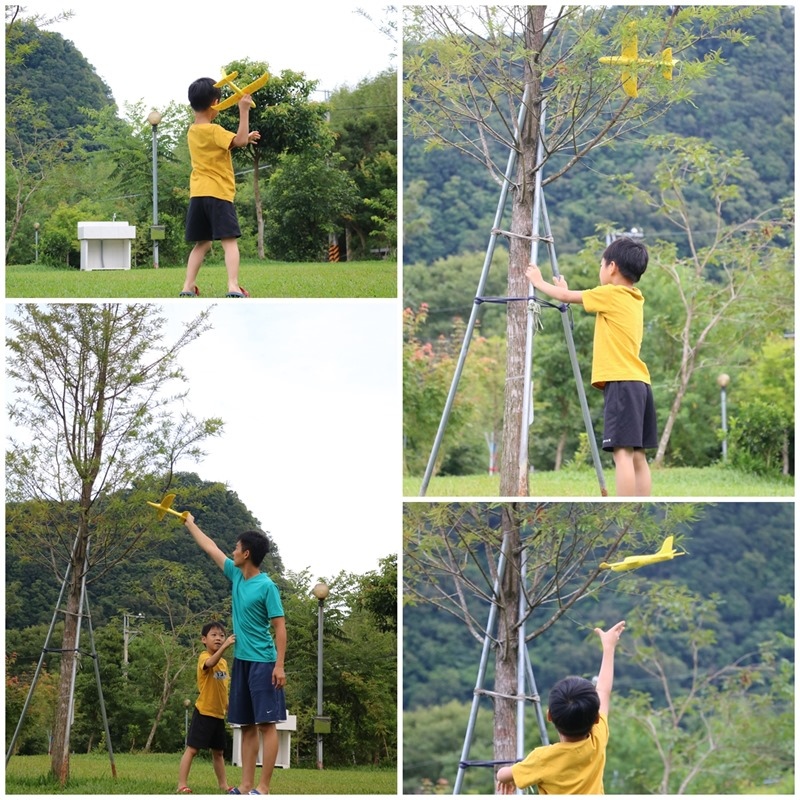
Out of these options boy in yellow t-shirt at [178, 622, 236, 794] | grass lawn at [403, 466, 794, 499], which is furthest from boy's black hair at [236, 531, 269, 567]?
grass lawn at [403, 466, 794, 499]

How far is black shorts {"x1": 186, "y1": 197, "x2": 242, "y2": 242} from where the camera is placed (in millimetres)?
6383

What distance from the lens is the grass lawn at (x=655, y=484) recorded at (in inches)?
324

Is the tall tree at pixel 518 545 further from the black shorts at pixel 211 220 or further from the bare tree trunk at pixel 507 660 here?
the black shorts at pixel 211 220

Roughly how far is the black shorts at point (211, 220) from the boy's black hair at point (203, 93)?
1.65 feet

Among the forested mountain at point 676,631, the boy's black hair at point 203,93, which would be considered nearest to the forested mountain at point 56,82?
the boy's black hair at point 203,93

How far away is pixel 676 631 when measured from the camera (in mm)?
13172

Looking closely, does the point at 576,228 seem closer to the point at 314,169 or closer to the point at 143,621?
the point at 314,169

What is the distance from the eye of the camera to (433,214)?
14203 millimetres

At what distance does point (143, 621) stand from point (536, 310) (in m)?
3.04

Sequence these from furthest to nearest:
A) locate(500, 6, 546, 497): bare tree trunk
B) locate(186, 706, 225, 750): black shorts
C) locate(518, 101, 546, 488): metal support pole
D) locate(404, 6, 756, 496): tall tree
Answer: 1. locate(500, 6, 546, 497): bare tree trunk
2. locate(404, 6, 756, 496): tall tree
3. locate(518, 101, 546, 488): metal support pole
4. locate(186, 706, 225, 750): black shorts

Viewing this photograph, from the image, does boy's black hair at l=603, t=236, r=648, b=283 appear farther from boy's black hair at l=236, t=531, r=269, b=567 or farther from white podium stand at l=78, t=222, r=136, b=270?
white podium stand at l=78, t=222, r=136, b=270

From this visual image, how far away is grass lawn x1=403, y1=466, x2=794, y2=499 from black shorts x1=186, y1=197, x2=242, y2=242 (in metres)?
2.37

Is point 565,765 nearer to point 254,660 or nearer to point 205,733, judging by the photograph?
point 254,660

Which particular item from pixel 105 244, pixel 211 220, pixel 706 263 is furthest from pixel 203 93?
pixel 706 263
